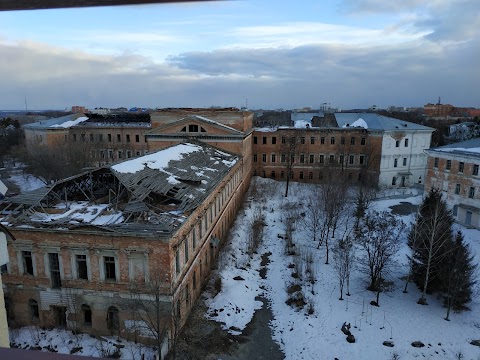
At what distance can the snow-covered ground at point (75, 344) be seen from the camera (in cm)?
1388

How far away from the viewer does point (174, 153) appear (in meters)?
25.7

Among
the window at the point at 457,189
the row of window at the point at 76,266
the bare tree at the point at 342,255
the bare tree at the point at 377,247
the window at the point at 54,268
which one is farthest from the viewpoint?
the window at the point at 457,189

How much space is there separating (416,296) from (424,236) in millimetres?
3155

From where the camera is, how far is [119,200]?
1689cm

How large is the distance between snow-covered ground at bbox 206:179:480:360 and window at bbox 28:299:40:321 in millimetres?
7635

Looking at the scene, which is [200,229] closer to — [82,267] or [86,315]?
[82,267]

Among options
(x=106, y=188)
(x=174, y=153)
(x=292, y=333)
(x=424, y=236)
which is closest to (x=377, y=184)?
(x=424, y=236)

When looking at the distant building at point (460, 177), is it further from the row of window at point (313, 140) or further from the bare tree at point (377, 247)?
the row of window at point (313, 140)

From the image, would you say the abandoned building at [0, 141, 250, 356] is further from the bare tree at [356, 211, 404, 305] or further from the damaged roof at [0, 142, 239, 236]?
the bare tree at [356, 211, 404, 305]

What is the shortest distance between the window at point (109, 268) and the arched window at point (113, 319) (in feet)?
4.17

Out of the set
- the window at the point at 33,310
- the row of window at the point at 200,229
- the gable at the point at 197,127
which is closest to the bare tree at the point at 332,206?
the row of window at the point at 200,229

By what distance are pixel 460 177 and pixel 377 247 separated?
1504 cm

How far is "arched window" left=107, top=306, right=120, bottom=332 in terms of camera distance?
48.3 ft

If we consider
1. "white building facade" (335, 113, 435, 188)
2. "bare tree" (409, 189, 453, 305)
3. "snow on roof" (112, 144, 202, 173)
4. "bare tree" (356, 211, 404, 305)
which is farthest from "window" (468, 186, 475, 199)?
"snow on roof" (112, 144, 202, 173)
